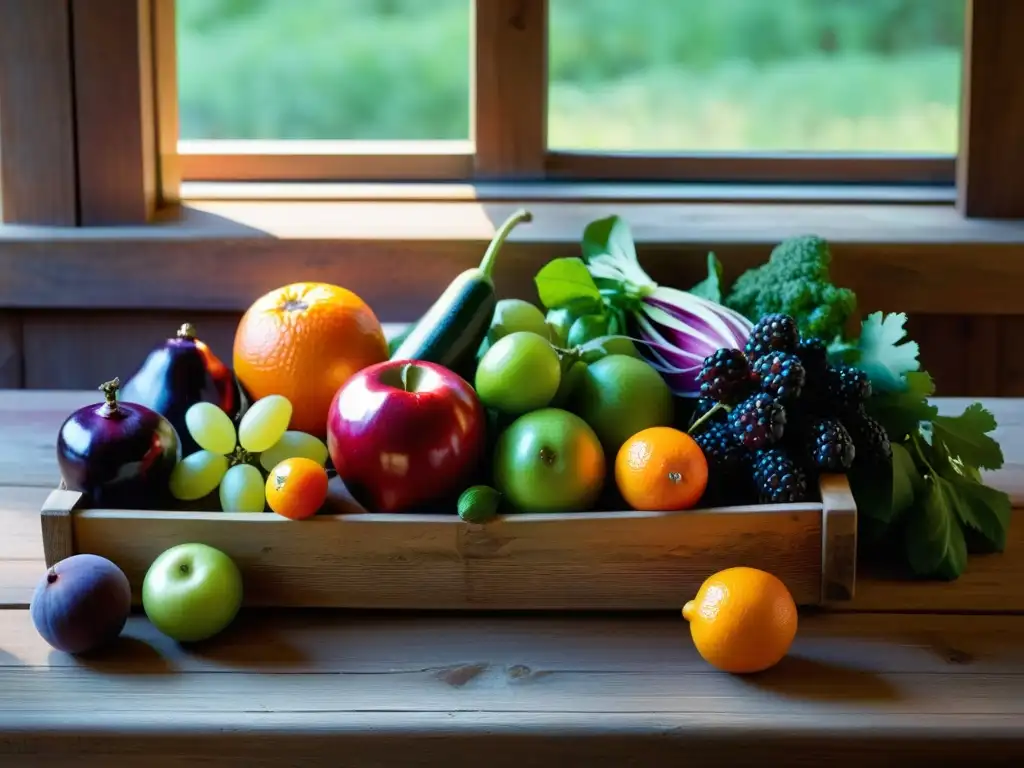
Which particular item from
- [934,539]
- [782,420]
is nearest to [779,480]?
[782,420]

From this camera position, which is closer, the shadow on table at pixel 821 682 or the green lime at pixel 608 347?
the shadow on table at pixel 821 682

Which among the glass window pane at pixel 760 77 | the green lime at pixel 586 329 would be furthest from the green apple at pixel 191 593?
the glass window pane at pixel 760 77

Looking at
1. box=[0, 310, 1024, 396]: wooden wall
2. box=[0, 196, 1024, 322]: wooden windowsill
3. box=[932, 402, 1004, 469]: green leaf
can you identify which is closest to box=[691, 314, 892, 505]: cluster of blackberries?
box=[932, 402, 1004, 469]: green leaf

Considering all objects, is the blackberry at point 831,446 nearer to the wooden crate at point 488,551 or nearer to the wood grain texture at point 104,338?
the wooden crate at point 488,551

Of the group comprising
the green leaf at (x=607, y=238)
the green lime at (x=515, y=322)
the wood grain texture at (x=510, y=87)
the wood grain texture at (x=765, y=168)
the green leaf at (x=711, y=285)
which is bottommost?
the green lime at (x=515, y=322)

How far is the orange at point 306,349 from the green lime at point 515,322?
11cm

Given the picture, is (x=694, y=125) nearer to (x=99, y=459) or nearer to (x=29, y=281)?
(x=29, y=281)

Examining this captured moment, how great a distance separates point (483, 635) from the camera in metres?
0.95

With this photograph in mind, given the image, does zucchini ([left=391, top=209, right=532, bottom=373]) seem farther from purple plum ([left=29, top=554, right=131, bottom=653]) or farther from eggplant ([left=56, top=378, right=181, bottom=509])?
purple plum ([left=29, top=554, right=131, bottom=653])

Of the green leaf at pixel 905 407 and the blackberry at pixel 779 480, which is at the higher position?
the green leaf at pixel 905 407

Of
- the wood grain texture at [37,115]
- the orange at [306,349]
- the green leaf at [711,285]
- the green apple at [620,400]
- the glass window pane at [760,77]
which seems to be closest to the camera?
the green apple at [620,400]

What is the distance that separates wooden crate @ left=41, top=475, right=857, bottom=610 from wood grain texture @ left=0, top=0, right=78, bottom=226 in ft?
2.69

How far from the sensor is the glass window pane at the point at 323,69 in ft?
6.21

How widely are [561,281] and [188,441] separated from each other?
433 millimetres
